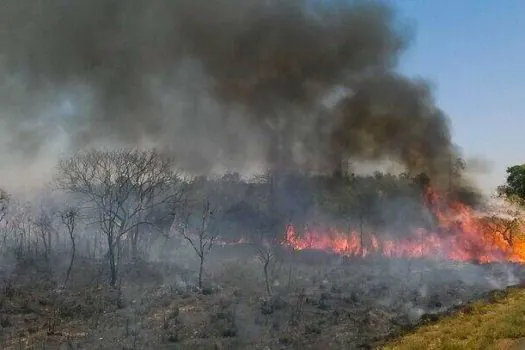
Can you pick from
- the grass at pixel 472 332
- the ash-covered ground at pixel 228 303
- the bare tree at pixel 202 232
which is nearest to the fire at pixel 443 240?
the ash-covered ground at pixel 228 303

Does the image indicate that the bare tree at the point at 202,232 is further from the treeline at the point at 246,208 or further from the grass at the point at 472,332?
the grass at the point at 472,332

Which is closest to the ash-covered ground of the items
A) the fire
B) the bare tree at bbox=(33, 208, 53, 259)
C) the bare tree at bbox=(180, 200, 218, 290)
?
the bare tree at bbox=(180, 200, 218, 290)

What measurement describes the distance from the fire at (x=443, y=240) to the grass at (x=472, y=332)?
84.2ft

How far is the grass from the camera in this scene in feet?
43.6

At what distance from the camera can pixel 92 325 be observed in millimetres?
21594

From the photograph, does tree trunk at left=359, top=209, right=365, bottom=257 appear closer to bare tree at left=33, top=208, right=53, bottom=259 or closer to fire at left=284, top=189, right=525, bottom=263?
fire at left=284, top=189, right=525, bottom=263

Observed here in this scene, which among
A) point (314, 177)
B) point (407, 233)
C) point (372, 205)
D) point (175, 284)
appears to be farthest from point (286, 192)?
point (175, 284)

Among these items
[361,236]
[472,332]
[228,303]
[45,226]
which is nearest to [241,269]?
[361,236]

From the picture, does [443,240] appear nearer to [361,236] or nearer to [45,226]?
[361,236]

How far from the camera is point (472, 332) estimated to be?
1547 centimetres

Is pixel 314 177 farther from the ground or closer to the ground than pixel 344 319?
farther from the ground

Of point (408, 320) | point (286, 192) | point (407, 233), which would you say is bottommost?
point (408, 320)

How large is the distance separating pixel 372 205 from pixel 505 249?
14.4 m

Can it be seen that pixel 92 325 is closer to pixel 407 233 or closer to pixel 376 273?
pixel 376 273
